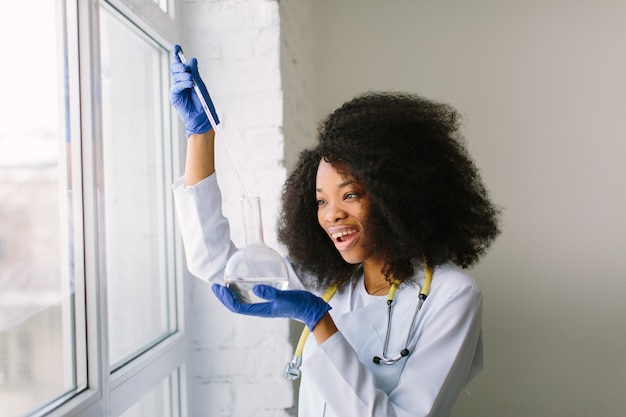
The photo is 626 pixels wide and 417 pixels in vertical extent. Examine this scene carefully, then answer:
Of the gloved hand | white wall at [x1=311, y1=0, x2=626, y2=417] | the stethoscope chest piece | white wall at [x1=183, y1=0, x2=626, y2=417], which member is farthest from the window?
white wall at [x1=311, y1=0, x2=626, y2=417]

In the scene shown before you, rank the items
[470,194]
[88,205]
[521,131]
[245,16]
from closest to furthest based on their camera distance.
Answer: [88,205] < [470,194] < [245,16] < [521,131]

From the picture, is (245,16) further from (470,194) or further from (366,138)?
(470,194)

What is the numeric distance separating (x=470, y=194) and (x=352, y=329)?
0.40 m

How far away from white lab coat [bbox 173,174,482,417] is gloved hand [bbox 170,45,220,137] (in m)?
0.13

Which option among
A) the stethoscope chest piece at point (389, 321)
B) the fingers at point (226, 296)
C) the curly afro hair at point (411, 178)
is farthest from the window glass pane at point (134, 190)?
the stethoscope chest piece at point (389, 321)

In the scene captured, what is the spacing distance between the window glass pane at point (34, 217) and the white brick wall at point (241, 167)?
2.05ft

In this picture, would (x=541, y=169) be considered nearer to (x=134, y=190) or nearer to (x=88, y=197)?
(x=134, y=190)

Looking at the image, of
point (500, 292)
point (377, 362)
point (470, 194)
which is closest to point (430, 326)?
point (377, 362)

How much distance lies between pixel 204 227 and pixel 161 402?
553 millimetres

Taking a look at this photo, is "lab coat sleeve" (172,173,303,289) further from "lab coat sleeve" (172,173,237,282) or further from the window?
the window

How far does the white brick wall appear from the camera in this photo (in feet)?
5.74

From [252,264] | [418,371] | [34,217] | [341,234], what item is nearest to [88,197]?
[34,217]

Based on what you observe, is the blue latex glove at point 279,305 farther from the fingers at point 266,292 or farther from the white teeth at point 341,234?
the white teeth at point 341,234

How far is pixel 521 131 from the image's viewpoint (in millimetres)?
2428
